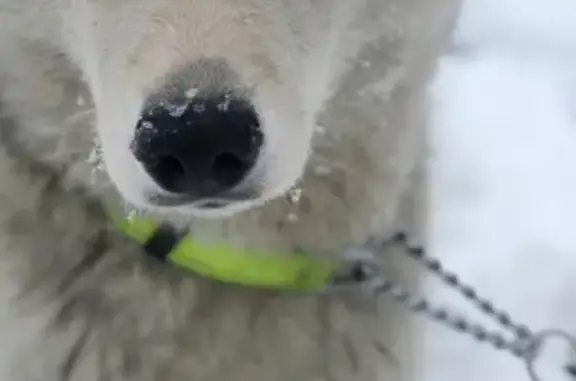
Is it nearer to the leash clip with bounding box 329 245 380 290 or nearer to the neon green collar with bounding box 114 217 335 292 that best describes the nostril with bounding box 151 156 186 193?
the neon green collar with bounding box 114 217 335 292

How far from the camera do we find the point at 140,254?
3.63ft

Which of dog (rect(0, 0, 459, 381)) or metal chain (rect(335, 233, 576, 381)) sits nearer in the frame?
dog (rect(0, 0, 459, 381))

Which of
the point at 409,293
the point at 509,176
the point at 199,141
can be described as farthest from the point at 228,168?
the point at 509,176

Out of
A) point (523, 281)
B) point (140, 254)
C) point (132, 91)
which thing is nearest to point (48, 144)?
point (140, 254)

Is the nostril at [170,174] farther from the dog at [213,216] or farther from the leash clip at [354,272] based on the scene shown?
the leash clip at [354,272]

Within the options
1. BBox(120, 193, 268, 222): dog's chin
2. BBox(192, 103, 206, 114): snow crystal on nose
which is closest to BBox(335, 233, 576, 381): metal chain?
BBox(120, 193, 268, 222): dog's chin

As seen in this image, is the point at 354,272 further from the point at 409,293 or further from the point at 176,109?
the point at 176,109

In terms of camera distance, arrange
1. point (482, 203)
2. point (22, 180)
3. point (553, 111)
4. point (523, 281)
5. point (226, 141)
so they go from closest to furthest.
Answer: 1. point (226, 141)
2. point (22, 180)
3. point (523, 281)
4. point (482, 203)
5. point (553, 111)

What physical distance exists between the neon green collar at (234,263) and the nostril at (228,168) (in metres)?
0.23

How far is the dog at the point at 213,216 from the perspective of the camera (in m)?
1.04

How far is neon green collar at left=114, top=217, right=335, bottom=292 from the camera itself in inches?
42.8

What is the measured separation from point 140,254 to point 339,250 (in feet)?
0.70

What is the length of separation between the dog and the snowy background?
0.41 metres

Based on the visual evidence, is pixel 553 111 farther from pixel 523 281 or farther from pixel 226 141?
pixel 226 141
